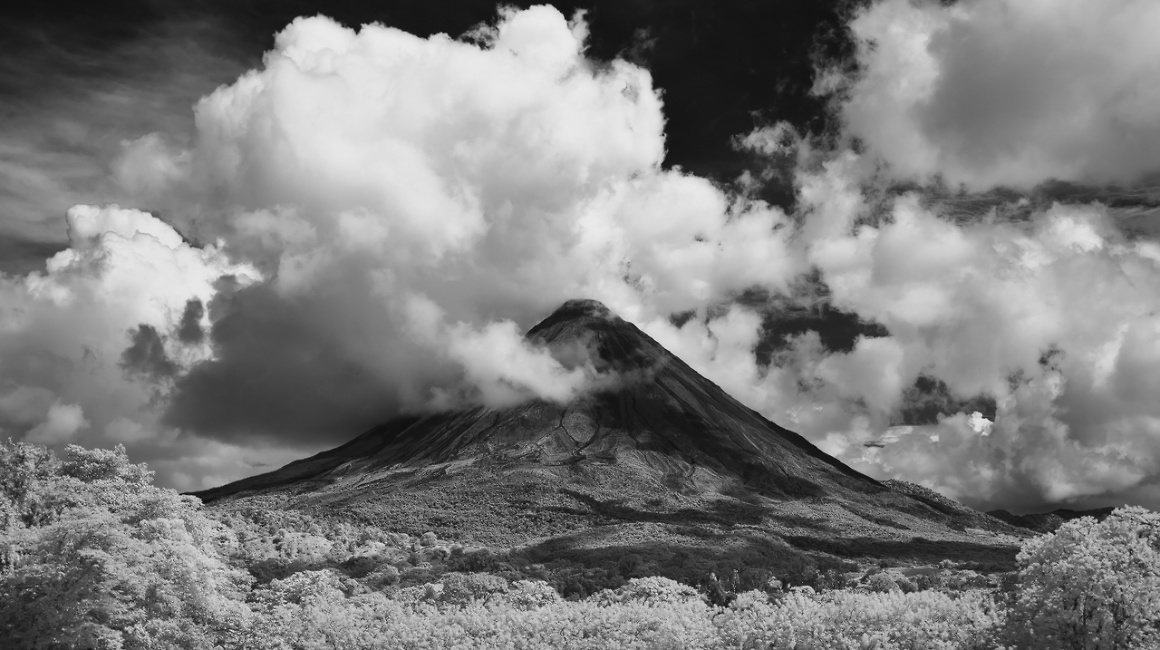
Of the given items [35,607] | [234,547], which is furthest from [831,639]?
[234,547]

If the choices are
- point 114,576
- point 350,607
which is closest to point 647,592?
point 350,607

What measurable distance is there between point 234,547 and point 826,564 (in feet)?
338

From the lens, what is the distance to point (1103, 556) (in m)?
43.6

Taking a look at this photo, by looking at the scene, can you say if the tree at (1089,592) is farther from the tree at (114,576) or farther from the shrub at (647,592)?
the shrub at (647,592)

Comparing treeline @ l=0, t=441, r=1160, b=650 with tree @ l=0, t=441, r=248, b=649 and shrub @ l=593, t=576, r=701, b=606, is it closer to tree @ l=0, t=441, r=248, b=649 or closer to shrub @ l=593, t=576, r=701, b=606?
tree @ l=0, t=441, r=248, b=649

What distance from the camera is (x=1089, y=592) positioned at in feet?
143

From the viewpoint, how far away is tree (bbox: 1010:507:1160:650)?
1695 inches

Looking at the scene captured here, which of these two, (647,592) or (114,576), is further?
(647,592)

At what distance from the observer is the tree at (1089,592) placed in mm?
43062

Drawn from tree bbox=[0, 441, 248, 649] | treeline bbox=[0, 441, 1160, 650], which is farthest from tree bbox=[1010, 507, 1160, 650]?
tree bbox=[0, 441, 248, 649]

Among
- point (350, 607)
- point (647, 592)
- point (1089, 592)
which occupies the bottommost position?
point (350, 607)

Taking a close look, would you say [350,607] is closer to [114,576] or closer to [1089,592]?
[114,576]

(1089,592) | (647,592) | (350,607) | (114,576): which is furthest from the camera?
(647,592)

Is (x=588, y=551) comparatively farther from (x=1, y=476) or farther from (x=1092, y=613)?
(x=1092, y=613)
